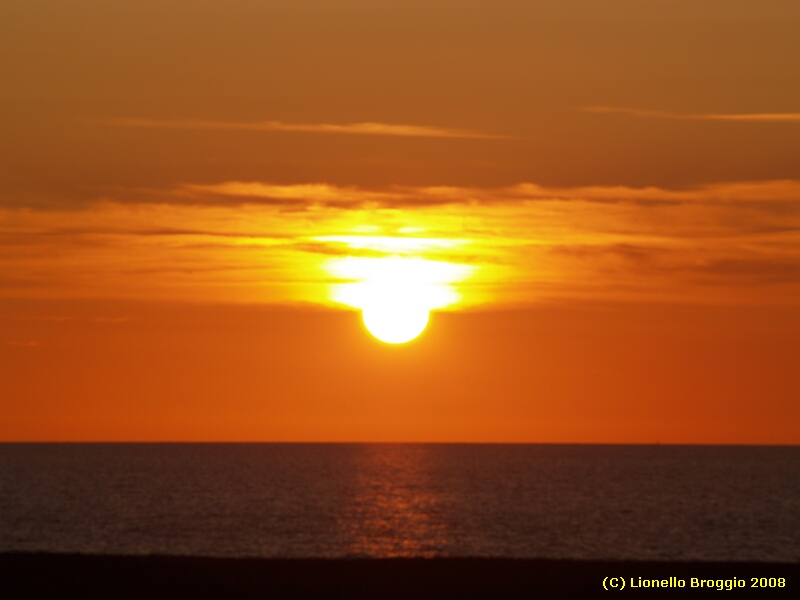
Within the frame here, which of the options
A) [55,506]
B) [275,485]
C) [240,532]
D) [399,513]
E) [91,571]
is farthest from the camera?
[275,485]

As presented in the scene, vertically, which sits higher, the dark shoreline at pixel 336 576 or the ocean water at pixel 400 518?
the ocean water at pixel 400 518

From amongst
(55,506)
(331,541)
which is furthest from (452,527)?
(55,506)

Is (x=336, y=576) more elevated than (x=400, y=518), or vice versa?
(x=400, y=518)

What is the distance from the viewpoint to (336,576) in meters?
30.6

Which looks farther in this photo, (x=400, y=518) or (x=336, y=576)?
(x=400, y=518)

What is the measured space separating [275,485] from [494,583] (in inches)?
4684

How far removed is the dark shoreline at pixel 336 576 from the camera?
2884 centimetres

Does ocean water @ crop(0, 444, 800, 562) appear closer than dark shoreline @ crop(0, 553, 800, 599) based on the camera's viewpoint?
No

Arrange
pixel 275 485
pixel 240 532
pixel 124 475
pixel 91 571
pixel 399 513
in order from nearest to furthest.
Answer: pixel 91 571
pixel 240 532
pixel 399 513
pixel 275 485
pixel 124 475

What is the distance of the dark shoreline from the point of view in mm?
28844

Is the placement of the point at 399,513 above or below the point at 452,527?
above

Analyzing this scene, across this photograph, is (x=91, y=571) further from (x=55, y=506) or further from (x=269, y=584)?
(x=55, y=506)

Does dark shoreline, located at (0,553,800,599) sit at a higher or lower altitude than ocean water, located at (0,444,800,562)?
lower

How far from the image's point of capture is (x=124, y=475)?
595 ft
